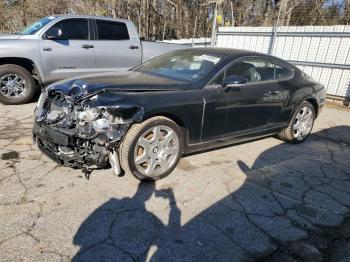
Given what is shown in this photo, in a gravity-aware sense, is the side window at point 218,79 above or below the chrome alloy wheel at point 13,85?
above

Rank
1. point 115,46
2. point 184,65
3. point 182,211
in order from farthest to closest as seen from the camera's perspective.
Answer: point 115,46 < point 184,65 < point 182,211

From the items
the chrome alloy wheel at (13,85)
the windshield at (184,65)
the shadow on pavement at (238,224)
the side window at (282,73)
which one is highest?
the windshield at (184,65)

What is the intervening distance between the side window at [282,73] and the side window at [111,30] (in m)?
4.05

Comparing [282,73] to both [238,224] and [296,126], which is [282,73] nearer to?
[296,126]

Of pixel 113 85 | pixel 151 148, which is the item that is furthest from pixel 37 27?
pixel 151 148

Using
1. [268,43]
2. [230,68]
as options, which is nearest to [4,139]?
[230,68]

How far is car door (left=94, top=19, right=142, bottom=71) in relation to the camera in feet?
23.4

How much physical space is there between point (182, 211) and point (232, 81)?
1.78 metres

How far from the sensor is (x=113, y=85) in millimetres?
3381

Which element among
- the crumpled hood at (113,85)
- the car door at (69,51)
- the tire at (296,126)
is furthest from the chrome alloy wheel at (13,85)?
the tire at (296,126)

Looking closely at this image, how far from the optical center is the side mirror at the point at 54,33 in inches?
254

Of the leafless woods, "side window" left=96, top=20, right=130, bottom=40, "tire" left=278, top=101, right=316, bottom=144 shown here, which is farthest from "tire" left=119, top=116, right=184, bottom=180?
the leafless woods

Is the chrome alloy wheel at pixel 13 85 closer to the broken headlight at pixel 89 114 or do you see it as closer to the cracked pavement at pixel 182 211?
the cracked pavement at pixel 182 211

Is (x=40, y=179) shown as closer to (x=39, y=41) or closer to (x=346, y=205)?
(x=346, y=205)
